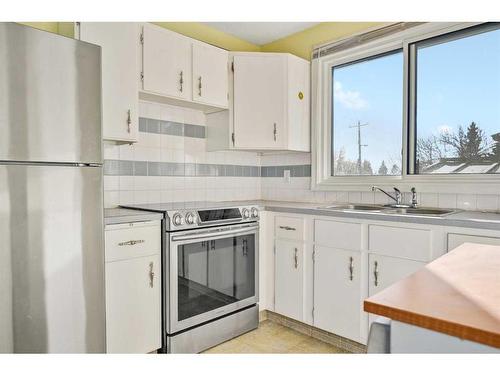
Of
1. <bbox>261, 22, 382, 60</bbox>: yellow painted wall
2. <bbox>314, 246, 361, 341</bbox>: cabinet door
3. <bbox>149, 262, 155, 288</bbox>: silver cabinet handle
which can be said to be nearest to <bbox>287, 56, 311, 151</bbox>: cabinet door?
<bbox>261, 22, 382, 60</bbox>: yellow painted wall

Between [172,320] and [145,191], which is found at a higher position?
[145,191]

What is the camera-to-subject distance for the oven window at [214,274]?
233 cm

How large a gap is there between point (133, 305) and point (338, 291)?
132 centimetres

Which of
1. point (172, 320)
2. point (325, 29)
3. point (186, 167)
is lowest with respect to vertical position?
point (172, 320)

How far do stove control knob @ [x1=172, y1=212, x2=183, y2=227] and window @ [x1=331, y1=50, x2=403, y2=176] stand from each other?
1.53m

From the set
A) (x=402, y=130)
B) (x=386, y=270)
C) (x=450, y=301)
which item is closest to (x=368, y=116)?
(x=402, y=130)

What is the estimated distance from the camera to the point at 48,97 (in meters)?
1.58

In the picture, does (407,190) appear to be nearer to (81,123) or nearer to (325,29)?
(325,29)

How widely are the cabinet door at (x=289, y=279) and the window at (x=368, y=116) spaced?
2.84 ft

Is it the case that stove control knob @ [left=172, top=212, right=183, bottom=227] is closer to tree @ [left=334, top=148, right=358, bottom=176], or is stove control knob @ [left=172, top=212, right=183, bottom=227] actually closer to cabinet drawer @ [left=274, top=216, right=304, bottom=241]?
cabinet drawer @ [left=274, top=216, right=304, bottom=241]

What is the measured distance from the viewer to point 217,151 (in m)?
3.21

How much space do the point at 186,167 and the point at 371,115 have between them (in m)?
1.59

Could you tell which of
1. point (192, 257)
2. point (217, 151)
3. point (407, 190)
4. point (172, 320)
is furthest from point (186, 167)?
point (407, 190)

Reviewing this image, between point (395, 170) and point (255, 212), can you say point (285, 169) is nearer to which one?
point (255, 212)
